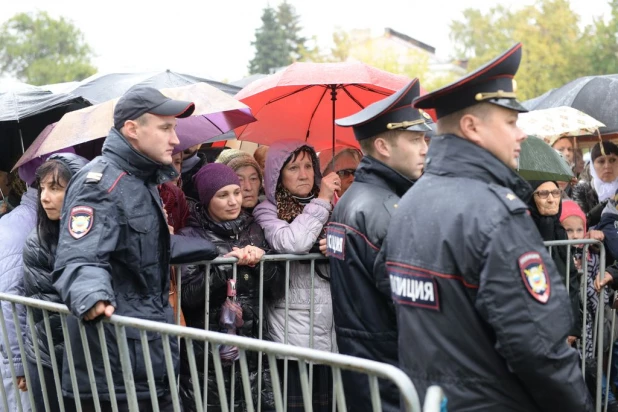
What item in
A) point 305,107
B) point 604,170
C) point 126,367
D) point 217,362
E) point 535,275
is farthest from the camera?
point 604,170

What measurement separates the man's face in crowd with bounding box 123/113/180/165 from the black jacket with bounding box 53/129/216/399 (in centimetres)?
5

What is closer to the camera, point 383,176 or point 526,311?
point 526,311

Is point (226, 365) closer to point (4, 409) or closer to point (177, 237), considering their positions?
point (177, 237)

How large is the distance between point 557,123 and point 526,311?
4.34 m

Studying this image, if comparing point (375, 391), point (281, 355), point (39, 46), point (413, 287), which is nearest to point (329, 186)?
point (413, 287)

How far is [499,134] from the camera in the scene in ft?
10.1

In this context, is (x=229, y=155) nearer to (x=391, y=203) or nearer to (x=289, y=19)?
(x=391, y=203)

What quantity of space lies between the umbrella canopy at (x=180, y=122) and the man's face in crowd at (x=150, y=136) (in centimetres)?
77

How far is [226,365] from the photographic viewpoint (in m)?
4.82

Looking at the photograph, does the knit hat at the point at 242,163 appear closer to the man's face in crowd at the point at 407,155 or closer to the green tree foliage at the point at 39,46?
the man's face in crowd at the point at 407,155

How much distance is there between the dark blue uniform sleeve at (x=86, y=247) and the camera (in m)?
3.59

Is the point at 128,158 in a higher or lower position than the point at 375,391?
higher

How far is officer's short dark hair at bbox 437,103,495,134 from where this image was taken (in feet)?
10.1

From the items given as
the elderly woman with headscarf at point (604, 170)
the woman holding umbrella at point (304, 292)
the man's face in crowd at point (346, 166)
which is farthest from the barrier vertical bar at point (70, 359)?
the elderly woman with headscarf at point (604, 170)
